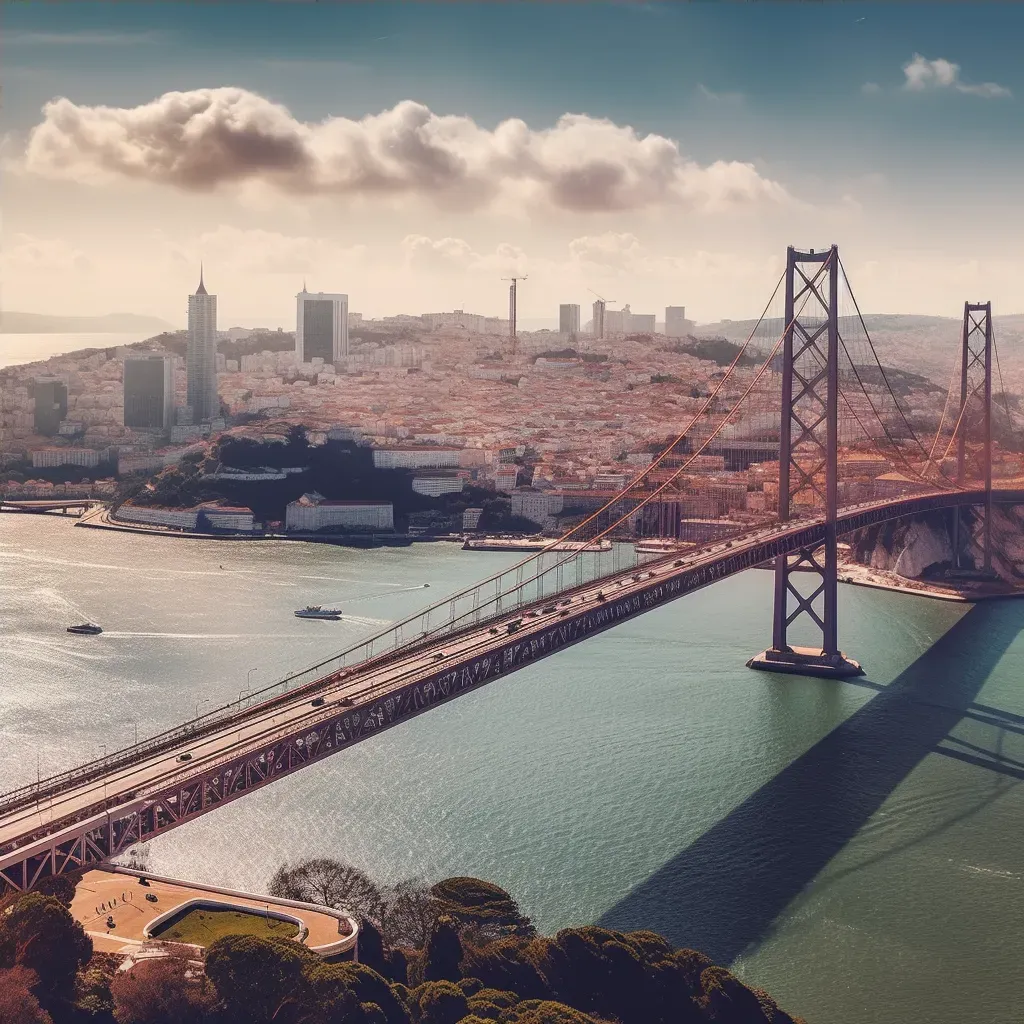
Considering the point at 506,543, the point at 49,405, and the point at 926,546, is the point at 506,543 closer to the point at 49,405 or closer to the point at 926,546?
the point at 926,546

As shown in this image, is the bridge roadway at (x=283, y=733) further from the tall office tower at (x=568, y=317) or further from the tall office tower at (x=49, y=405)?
the tall office tower at (x=568, y=317)

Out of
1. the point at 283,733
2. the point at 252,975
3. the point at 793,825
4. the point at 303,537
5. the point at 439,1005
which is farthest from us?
the point at 303,537

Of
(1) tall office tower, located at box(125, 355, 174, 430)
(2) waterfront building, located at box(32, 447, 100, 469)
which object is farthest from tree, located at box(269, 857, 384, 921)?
(1) tall office tower, located at box(125, 355, 174, 430)

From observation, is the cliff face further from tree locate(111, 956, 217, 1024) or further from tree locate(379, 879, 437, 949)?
tree locate(111, 956, 217, 1024)

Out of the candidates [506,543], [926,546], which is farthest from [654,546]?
[506,543]

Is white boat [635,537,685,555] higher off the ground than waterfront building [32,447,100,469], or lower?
lower

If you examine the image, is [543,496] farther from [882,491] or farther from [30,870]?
[30,870]
